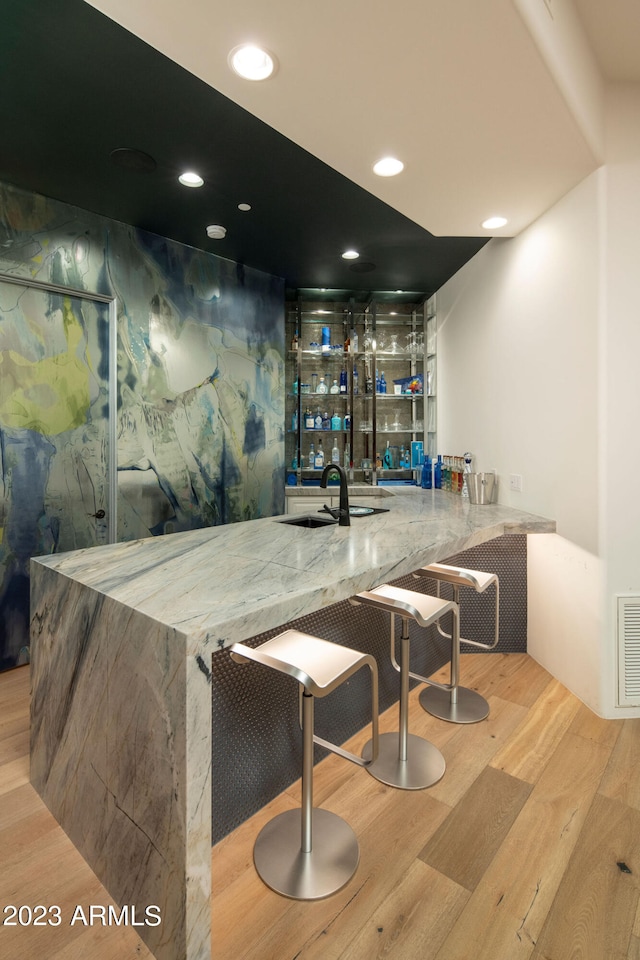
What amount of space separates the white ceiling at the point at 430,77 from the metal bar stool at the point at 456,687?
5.81 ft

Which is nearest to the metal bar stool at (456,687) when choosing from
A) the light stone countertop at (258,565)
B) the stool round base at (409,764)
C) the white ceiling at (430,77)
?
the light stone countertop at (258,565)

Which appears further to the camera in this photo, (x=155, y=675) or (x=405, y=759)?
(x=405, y=759)

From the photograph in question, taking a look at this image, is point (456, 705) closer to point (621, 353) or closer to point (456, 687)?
point (456, 687)

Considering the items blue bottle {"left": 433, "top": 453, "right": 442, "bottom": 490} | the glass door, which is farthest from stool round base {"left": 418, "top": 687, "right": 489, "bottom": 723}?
the glass door

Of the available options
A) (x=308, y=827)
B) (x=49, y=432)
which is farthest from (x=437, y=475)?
(x=308, y=827)

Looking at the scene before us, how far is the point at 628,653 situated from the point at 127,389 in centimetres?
322

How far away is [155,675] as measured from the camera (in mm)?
1098

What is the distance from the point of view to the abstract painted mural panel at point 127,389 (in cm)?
269

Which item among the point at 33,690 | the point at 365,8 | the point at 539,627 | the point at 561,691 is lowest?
the point at 561,691

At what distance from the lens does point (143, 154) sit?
2.31m

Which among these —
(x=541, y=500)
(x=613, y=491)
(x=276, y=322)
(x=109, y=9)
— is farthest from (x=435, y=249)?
(x=109, y=9)

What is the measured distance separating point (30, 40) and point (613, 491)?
9.59ft

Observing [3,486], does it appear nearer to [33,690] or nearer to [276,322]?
[33,690]

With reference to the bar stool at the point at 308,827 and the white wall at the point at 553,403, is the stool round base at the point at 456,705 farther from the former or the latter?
the bar stool at the point at 308,827
